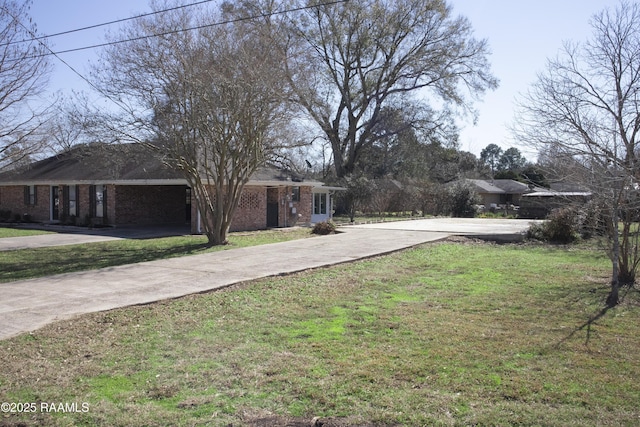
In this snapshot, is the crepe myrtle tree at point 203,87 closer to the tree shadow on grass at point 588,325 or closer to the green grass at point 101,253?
the green grass at point 101,253

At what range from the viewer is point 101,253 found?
15.1 metres

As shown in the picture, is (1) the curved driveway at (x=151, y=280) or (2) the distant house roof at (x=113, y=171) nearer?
(1) the curved driveway at (x=151, y=280)

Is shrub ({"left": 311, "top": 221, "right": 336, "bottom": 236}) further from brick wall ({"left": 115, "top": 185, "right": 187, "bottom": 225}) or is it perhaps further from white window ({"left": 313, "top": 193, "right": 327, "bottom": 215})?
brick wall ({"left": 115, "top": 185, "right": 187, "bottom": 225})

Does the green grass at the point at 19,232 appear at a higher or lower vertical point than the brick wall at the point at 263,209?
lower

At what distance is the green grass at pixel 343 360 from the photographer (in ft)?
14.0

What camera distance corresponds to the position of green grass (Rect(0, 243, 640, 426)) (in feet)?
14.0

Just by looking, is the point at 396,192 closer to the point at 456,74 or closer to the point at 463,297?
the point at 456,74

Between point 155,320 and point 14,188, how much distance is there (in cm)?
2722

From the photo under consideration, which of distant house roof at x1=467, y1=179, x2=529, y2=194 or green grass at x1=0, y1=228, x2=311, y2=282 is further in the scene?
distant house roof at x1=467, y1=179, x2=529, y2=194

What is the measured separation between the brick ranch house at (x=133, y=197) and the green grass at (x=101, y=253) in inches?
135

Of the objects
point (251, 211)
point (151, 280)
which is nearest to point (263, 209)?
point (251, 211)

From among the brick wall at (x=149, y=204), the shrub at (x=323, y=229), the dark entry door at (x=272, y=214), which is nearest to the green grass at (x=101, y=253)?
→ the shrub at (x=323, y=229)

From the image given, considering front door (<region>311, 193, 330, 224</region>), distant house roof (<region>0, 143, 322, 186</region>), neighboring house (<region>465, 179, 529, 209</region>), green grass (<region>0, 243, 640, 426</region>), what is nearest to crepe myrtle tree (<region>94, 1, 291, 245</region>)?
distant house roof (<region>0, 143, 322, 186</region>)

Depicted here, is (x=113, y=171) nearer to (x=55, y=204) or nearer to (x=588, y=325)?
(x=55, y=204)
